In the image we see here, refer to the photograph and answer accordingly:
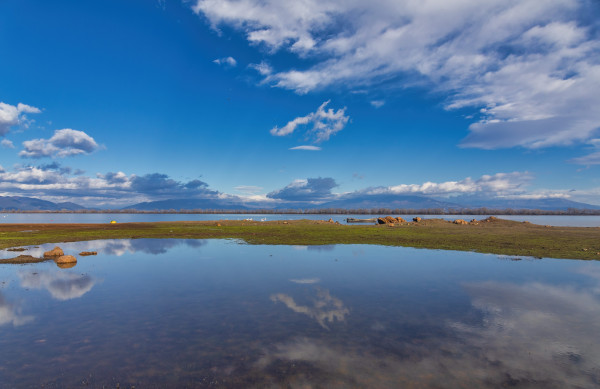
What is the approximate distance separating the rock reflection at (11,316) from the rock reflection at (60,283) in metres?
1.72

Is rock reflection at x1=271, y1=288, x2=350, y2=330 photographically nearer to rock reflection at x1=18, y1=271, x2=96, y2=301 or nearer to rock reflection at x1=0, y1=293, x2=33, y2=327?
rock reflection at x1=0, y1=293, x2=33, y2=327

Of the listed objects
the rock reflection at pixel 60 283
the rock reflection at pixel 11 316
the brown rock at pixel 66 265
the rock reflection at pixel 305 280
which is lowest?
the rock reflection at pixel 305 280

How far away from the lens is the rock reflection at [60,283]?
1592cm

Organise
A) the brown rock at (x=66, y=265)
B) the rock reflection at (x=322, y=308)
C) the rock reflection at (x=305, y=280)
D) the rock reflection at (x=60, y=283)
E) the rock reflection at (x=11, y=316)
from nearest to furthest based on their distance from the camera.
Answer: the rock reflection at (x=11, y=316), the rock reflection at (x=322, y=308), the rock reflection at (x=60, y=283), the rock reflection at (x=305, y=280), the brown rock at (x=66, y=265)

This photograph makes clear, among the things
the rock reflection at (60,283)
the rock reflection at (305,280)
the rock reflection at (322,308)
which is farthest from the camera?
the rock reflection at (305,280)

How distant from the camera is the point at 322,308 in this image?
13.5 meters

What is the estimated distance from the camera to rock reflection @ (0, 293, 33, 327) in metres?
12.1

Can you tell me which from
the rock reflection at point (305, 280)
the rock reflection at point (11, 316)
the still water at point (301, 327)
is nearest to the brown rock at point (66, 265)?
the still water at point (301, 327)

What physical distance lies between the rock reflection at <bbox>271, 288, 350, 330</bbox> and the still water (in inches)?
3.6

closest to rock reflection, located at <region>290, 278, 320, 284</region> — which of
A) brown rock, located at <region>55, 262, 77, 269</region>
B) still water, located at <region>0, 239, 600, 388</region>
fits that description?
still water, located at <region>0, 239, 600, 388</region>

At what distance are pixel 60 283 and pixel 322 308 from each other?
1541 cm

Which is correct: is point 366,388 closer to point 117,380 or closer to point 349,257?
point 117,380

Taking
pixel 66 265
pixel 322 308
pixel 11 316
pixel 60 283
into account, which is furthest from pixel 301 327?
pixel 66 265

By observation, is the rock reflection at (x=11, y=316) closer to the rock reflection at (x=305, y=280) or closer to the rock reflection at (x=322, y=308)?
the rock reflection at (x=322, y=308)
